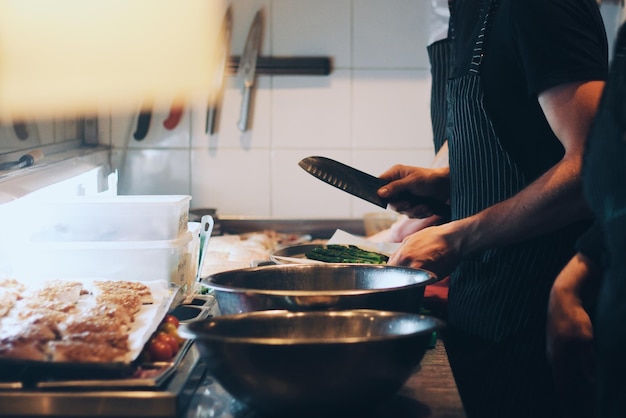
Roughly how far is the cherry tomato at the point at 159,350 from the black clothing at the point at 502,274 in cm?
80

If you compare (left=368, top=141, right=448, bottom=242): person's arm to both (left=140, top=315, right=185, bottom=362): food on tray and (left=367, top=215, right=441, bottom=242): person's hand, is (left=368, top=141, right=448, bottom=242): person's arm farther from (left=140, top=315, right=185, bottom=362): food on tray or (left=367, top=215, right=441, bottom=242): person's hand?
(left=140, top=315, right=185, bottom=362): food on tray

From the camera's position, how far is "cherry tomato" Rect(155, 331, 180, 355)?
1.56 metres

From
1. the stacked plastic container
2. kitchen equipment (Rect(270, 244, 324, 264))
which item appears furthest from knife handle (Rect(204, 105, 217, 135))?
the stacked plastic container

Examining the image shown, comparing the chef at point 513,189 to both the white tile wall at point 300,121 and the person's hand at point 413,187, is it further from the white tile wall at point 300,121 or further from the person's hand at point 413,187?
the white tile wall at point 300,121

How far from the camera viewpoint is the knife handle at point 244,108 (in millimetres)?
3564

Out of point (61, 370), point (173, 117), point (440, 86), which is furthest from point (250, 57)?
point (61, 370)

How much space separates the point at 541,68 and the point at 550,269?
48cm

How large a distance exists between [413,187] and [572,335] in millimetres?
756

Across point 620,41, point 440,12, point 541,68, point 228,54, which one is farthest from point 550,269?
point 228,54

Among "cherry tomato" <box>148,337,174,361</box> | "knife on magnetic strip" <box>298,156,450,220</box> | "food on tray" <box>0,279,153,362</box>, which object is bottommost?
"cherry tomato" <box>148,337,174,361</box>

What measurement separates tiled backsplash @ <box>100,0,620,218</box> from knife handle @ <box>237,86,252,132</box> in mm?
29

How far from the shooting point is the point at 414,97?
3.62 metres

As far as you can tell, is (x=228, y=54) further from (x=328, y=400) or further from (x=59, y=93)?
(x=328, y=400)

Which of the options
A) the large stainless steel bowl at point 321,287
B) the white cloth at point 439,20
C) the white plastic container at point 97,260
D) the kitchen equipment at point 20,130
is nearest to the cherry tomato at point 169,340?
the large stainless steel bowl at point 321,287
